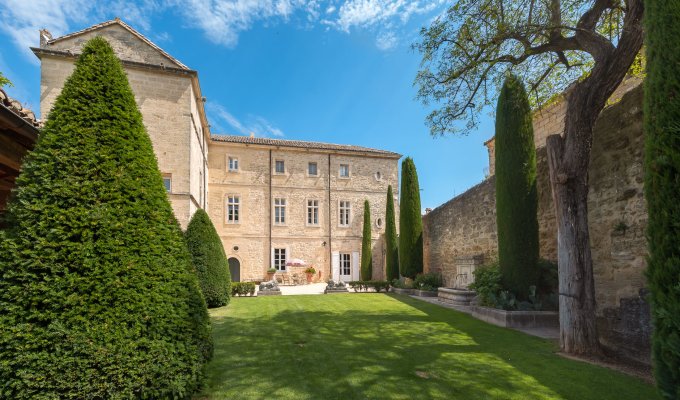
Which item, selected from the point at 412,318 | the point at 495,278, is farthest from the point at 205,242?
the point at 495,278

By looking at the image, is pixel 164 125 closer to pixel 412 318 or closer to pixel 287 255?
pixel 287 255

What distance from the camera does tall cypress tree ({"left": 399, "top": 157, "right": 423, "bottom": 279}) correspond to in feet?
46.7

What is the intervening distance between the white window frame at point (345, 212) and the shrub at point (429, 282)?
9528 millimetres

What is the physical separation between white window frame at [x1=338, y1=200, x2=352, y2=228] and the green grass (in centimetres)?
1480

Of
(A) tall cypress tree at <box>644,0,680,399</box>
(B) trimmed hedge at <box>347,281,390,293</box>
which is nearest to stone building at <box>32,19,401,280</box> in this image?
(B) trimmed hedge at <box>347,281,390,293</box>

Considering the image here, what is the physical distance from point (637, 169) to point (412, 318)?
17.2 feet

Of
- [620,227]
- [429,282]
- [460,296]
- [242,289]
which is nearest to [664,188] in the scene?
[620,227]

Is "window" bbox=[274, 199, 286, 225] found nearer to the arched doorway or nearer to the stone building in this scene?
the stone building

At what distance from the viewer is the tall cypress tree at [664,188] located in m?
2.30

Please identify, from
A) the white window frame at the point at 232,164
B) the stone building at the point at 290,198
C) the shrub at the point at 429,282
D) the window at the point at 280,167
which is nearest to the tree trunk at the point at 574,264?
the shrub at the point at 429,282

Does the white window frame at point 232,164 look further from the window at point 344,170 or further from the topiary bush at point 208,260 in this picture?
the topiary bush at point 208,260

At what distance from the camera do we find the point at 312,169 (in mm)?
22203

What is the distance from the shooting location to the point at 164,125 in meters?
13.5

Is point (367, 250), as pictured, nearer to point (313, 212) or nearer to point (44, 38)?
point (313, 212)
